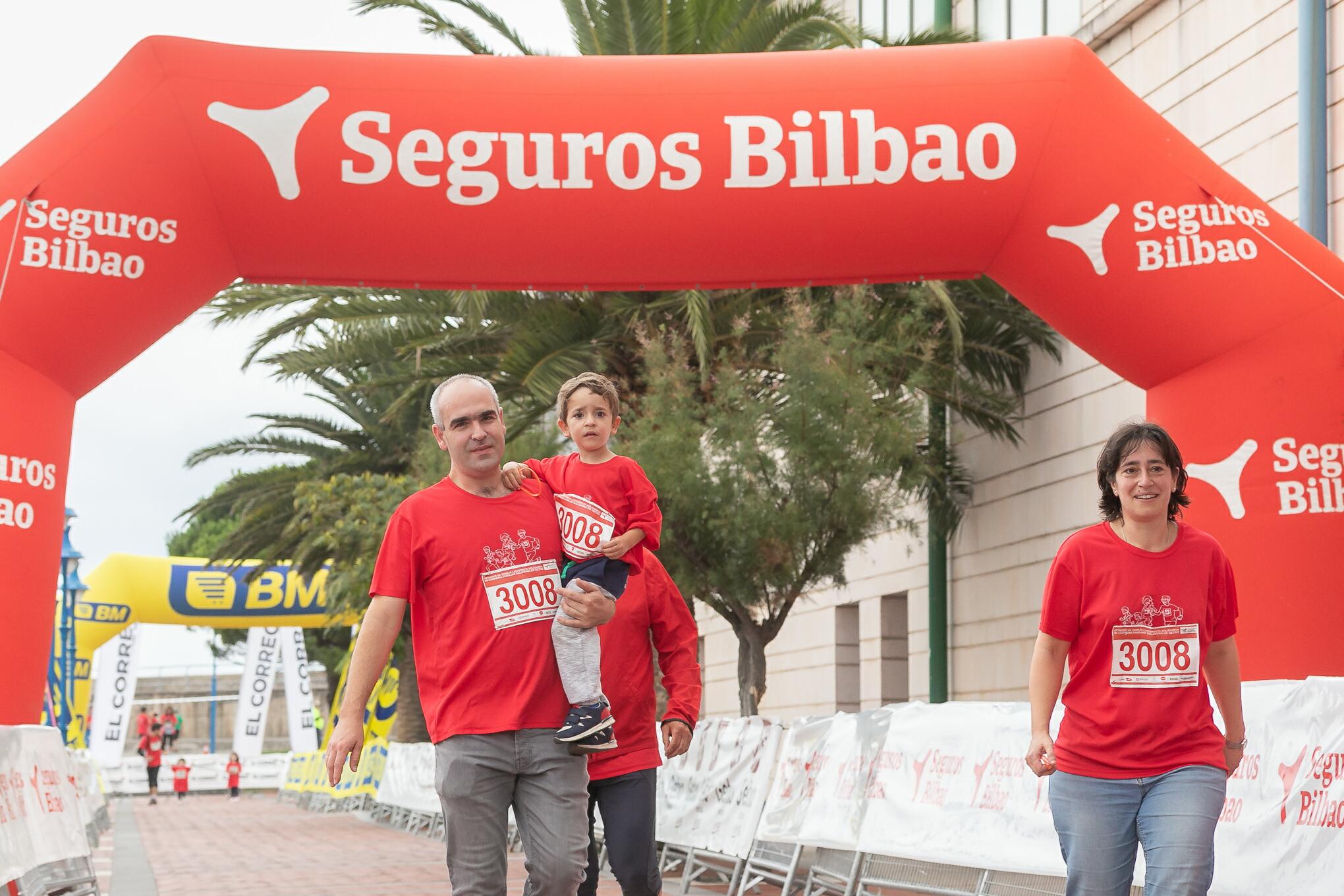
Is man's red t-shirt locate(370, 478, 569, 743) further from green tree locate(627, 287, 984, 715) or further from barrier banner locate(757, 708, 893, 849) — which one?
green tree locate(627, 287, 984, 715)

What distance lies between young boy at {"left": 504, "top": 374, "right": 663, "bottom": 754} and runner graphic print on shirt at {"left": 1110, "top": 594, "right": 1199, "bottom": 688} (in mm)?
1375

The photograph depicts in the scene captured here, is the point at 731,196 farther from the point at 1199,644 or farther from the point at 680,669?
the point at 1199,644

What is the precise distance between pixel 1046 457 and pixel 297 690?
Result: 2713cm

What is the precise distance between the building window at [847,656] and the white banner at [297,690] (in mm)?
18905

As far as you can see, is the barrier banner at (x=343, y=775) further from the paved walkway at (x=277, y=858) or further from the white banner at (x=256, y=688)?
the white banner at (x=256, y=688)

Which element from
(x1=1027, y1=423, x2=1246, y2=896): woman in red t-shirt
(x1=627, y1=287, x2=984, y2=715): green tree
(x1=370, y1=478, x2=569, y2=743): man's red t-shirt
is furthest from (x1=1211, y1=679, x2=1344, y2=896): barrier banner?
(x1=627, y1=287, x2=984, y2=715): green tree

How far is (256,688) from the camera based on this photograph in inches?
1624

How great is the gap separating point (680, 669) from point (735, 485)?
342 inches

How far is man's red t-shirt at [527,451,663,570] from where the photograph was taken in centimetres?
495

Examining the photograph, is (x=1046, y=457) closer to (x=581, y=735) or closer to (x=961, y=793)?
(x=961, y=793)

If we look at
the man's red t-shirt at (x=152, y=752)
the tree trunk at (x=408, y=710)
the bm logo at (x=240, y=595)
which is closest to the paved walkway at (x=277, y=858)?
the tree trunk at (x=408, y=710)

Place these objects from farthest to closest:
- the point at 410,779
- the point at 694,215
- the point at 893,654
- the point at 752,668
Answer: the point at 893,654
the point at 410,779
the point at 752,668
the point at 694,215

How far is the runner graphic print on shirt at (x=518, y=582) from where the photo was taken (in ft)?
15.8

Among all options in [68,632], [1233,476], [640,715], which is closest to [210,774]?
[68,632]
